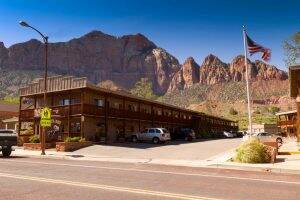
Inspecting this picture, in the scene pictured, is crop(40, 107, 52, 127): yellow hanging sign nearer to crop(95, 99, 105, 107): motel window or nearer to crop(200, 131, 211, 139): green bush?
crop(95, 99, 105, 107): motel window

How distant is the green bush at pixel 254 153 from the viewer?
20.2 meters

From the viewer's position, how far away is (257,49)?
2781 centimetres

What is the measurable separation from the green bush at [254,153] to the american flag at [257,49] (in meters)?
8.52

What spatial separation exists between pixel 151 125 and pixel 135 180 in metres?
39.7

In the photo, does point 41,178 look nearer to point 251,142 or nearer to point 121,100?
point 251,142

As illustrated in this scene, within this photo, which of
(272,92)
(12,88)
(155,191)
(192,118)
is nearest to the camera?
(155,191)

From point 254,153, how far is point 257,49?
392 inches

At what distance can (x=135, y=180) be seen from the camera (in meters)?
12.8

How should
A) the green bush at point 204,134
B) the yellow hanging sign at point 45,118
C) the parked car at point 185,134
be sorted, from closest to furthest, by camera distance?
the yellow hanging sign at point 45,118 → the parked car at point 185,134 → the green bush at point 204,134

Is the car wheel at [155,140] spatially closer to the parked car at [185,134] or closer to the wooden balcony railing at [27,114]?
the parked car at [185,134]

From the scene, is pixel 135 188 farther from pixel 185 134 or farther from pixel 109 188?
pixel 185 134

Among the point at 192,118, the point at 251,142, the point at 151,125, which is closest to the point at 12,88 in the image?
the point at 192,118

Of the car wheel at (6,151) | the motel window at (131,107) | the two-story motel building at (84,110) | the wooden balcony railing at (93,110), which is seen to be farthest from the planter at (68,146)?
the motel window at (131,107)

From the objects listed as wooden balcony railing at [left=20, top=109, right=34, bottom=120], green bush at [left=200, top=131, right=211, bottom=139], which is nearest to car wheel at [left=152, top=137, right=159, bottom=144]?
wooden balcony railing at [left=20, top=109, right=34, bottom=120]
